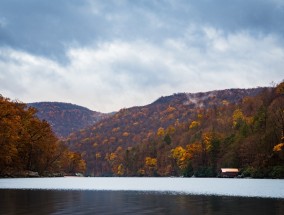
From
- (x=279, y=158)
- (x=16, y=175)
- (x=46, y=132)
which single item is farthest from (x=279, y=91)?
(x=16, y=175)

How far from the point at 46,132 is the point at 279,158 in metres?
72.3

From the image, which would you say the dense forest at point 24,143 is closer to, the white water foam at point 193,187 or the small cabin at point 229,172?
the white water foam at point 193,187

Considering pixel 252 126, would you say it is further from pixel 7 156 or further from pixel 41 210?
pixel 41 210

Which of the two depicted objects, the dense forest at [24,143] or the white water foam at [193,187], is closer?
the white water foam at [193,187]

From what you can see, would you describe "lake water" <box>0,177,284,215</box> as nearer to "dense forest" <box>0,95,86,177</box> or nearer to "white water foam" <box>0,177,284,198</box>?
"white water foam" <box>0,177,284,198</box>

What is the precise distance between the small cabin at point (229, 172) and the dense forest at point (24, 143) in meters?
58.8

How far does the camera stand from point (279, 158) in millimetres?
116375

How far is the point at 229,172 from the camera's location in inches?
5615

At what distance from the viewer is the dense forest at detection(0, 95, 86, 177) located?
10838 centimetres

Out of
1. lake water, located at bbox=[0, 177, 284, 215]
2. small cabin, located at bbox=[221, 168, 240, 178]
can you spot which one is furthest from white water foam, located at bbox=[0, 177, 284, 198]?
small cabin, located at bbox=[221, 168, 240, 178]

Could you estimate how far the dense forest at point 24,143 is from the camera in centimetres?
10838

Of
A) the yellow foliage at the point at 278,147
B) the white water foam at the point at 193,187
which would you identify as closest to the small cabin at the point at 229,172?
the yellow foliage at the point at 278,147

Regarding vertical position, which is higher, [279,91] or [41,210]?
[279,91]

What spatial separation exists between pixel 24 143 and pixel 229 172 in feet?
224
